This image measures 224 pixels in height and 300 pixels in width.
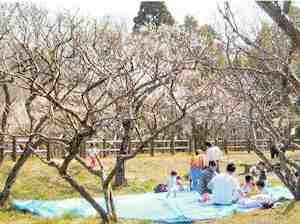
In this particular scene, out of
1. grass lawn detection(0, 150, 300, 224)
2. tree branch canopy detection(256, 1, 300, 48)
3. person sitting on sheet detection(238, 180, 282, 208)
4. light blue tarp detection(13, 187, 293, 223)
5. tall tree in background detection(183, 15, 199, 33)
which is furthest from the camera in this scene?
Result: tall tree in background detection(183, 15, 199, 33)

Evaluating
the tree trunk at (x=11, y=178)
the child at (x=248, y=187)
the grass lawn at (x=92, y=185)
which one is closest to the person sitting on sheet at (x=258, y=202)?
the grass lawn at (x=92, y=185)

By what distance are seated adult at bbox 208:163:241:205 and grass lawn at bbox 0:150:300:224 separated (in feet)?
3.76

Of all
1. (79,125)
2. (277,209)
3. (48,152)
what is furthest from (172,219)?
(48,152)

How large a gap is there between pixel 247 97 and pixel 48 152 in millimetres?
10745

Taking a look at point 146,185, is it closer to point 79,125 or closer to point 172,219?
point 172,219

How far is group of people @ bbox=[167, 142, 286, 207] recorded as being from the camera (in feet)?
35.9

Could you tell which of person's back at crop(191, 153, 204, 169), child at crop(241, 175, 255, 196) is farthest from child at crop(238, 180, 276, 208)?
person's back at crop(191, 153, 204, 169)

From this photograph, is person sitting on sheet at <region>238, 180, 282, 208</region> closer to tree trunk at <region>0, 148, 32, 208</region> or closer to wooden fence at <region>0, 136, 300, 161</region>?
tree trunk at <region>0, 148, 32, 208</region>

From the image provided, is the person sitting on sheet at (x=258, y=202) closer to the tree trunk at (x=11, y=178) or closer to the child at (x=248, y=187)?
the child at (x=248, y=187)

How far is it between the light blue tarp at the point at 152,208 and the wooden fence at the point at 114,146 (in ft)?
16.3

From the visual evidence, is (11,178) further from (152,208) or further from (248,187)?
(248,187)

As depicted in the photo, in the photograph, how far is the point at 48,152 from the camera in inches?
765

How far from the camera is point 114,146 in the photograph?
24328 mm

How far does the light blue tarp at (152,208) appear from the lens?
33.3ft
